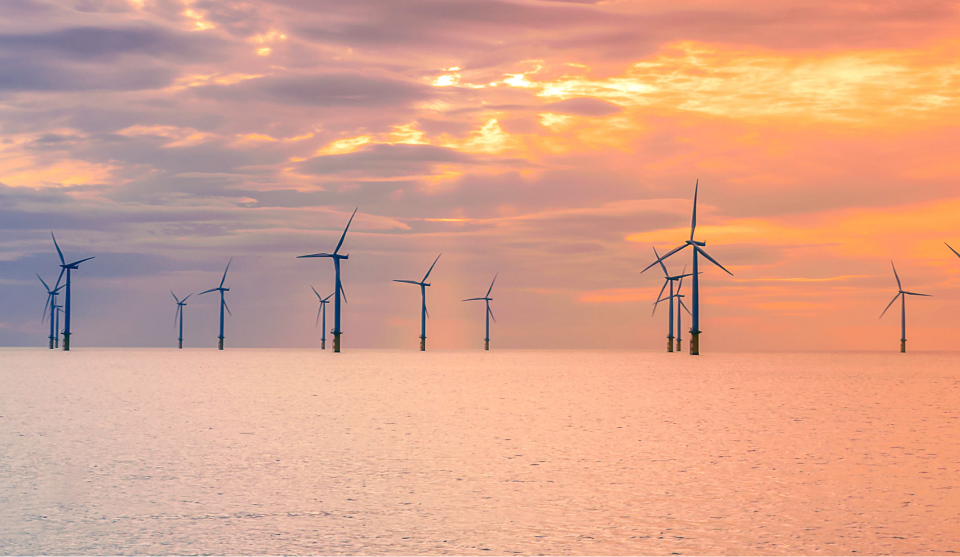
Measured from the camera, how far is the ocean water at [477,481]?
41.2ft

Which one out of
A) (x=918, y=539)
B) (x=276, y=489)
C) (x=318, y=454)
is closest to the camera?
(x=918, y=539)

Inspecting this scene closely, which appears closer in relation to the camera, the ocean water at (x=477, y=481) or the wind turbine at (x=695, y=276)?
the ocean water at (x=477, y=481)

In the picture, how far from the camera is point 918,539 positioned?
41.4 ft

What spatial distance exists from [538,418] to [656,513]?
17873 millimetres

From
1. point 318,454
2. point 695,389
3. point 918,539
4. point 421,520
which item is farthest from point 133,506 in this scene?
point 695,389

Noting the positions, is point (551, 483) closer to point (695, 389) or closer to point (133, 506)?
point (133, 506)

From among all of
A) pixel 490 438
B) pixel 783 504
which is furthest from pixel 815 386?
pixel 783 504

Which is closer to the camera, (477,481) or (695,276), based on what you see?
(477,481)

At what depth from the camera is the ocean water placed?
12.6 m

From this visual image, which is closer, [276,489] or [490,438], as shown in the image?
[276,489]

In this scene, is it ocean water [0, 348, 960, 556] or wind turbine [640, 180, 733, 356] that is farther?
wind turbine [640, 180, 733, 356]

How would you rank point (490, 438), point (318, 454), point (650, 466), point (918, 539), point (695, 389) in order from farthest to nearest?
point (695, 389), point (490, 438), point (318, 454), point (650, 466), point (918, 539)

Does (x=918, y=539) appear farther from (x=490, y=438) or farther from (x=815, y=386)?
(x=815, y=386)

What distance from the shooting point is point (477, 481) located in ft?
58.1
